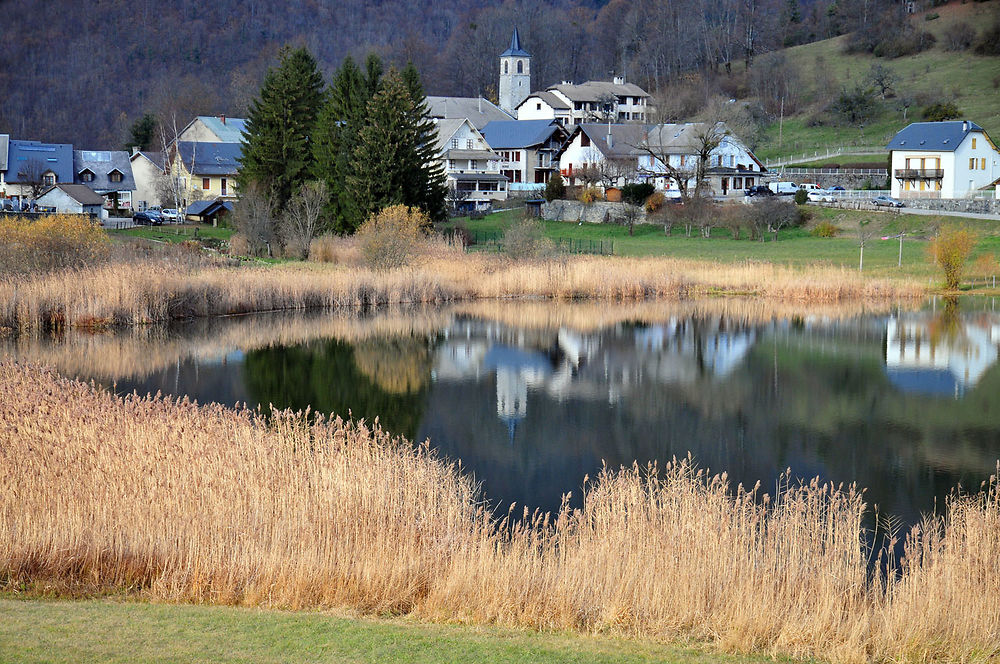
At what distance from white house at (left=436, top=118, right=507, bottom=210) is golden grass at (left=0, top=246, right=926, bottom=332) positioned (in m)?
30.7

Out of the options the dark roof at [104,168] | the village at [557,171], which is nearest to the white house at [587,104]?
the village at [557,171]

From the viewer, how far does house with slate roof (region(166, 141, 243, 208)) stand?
70938 millimetres

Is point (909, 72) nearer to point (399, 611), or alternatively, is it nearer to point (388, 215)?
point (388, 215)

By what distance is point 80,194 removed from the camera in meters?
64.8

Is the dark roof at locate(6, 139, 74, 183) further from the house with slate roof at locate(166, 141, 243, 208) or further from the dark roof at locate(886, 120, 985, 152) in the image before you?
the dark roof at locate(886, 120, 985, 152)

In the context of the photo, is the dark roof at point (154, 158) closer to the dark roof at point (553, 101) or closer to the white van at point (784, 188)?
the dark roof at point (553, 101)

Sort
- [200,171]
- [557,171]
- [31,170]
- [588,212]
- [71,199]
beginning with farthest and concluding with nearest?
[557,171] → [200,171] → [31,170] → [71,199] → [588,212]

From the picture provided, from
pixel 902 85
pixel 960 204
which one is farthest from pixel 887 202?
pixel 902 85

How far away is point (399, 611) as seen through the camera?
9.39 meters

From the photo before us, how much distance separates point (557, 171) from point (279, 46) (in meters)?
67.8

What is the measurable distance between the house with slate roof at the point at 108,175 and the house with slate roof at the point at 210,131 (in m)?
8.18

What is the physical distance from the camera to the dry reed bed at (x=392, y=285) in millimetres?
30000

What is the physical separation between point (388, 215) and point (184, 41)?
355 ft

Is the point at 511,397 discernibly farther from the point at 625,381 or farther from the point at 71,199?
the point at 71,199
